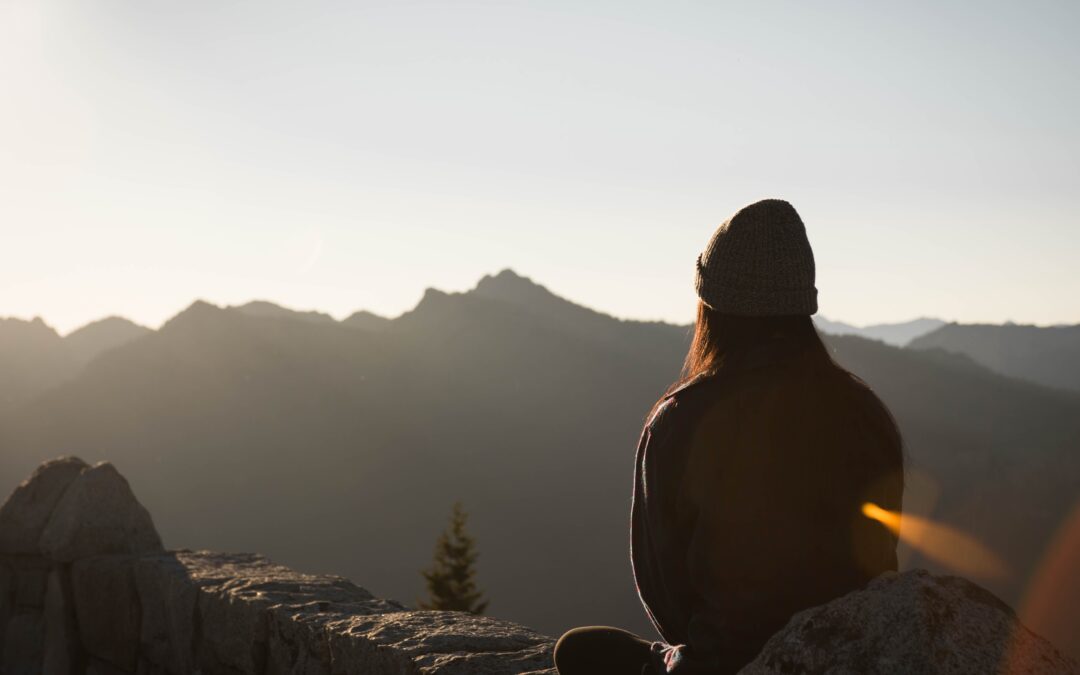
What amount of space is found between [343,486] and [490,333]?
173 ft

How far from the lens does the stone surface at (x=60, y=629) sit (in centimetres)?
535

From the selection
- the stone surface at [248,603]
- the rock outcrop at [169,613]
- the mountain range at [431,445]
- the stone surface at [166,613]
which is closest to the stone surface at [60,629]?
the rock outcrop at [169,613]

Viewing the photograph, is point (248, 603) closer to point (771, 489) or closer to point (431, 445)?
point (771, 489)

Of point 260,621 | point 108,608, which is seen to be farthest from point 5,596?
point 260,621

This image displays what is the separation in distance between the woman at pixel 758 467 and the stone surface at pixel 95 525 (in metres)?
4.48

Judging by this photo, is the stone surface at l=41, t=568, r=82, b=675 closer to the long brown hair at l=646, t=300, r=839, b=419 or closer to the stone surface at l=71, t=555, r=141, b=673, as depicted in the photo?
the stone surface at l=71, t=555, r=141, b=673

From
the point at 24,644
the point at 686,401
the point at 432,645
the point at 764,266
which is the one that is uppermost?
the point at 764,266

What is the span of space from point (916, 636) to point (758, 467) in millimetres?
484

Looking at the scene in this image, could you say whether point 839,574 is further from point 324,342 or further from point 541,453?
point 324,342

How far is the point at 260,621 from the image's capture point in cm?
412

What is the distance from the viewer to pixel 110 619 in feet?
17.0

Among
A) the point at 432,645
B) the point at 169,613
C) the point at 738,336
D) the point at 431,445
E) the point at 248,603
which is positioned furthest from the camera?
the point at 431,445

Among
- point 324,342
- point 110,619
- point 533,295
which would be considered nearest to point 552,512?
point 324,342

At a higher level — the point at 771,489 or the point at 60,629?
the point at 771,489
